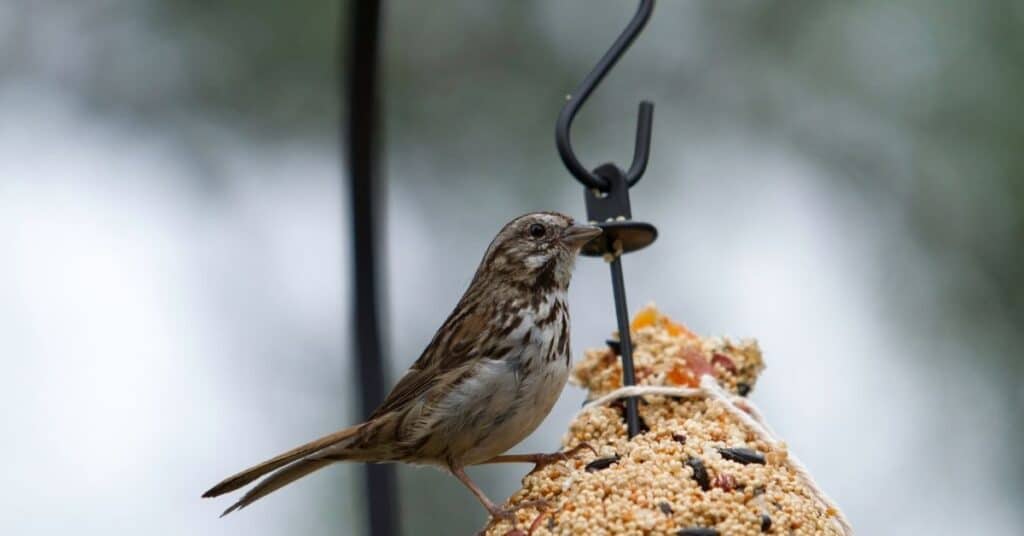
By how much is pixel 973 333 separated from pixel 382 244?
5.29 m

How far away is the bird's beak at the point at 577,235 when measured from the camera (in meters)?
3.68

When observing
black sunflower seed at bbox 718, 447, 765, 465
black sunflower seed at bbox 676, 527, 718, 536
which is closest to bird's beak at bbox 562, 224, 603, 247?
black sunflower seed at bbox 718, 447, 765, 465

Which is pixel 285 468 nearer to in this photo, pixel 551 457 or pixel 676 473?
pixel 551 457

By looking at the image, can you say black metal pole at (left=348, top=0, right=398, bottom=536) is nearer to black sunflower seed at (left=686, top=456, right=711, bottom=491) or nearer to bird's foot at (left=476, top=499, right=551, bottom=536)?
bird's foot at (left=476, top=499, right=551, bottom=536)

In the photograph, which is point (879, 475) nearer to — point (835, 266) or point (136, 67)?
A: point (835, 266)

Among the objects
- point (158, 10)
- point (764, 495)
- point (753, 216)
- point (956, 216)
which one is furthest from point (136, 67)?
point (764, 495)

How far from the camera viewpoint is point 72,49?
9344mm

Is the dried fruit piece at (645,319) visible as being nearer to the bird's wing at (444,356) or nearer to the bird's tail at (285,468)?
the bird's wing at (444,356)

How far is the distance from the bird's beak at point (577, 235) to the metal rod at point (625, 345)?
18 cm

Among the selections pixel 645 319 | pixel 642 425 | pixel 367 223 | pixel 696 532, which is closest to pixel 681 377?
pixel 642 425

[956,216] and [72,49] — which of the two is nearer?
[956,216]

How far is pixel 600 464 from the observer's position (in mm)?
3275

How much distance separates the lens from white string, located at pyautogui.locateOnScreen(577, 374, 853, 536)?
3.26 meters

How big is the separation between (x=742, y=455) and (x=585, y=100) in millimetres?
976
